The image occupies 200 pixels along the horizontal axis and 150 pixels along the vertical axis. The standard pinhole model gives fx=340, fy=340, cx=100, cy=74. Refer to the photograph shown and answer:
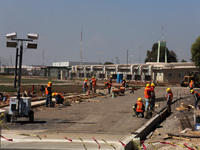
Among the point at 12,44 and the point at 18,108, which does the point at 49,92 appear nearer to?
the point at 18,108

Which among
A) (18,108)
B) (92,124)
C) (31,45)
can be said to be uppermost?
(31,45)

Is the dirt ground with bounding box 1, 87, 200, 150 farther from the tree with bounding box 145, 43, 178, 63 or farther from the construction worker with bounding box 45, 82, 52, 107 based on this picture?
the tree with bounding box 145, 43, 178, 63

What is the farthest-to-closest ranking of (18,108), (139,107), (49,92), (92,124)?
(49,92) < (139,107) < (92,124) < (18,108)

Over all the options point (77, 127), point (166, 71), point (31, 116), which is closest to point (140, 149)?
point (77, 127)

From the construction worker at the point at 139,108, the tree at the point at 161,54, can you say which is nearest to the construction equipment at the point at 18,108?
the construction worker at the point at 139,108

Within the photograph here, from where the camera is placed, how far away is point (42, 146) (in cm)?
918

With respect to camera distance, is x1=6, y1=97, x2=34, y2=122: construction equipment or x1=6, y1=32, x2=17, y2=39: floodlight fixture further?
x1=6, y1=97, x2=34, y2=122: construction equipment

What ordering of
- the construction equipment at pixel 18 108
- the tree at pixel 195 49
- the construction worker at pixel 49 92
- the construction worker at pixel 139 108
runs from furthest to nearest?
1. the tree at pixel 195 49
2. the construction worker at pixel 49 92
3. the construction worker at pixel 139 108
4. the construction equipment at pixel 18 108

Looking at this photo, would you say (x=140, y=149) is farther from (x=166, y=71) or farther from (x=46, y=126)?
(x=166, y=71)

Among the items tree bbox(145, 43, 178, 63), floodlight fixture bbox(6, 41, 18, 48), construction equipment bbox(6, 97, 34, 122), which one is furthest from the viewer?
tree bbox(145, 43, 178, 63)

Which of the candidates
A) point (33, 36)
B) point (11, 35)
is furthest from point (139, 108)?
point (11, 35)

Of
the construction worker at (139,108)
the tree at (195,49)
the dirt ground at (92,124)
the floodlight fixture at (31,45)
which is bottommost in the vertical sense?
the dirt ground at (92,124)

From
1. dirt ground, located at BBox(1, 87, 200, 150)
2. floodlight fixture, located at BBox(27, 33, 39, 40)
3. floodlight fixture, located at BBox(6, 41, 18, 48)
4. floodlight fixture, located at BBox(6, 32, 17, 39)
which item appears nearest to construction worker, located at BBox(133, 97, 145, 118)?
dirt ground, located at BBox(1, 87, 200, 150)

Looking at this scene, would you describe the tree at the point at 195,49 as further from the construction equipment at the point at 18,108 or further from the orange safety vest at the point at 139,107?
the construction equipment at the point at 18,108
